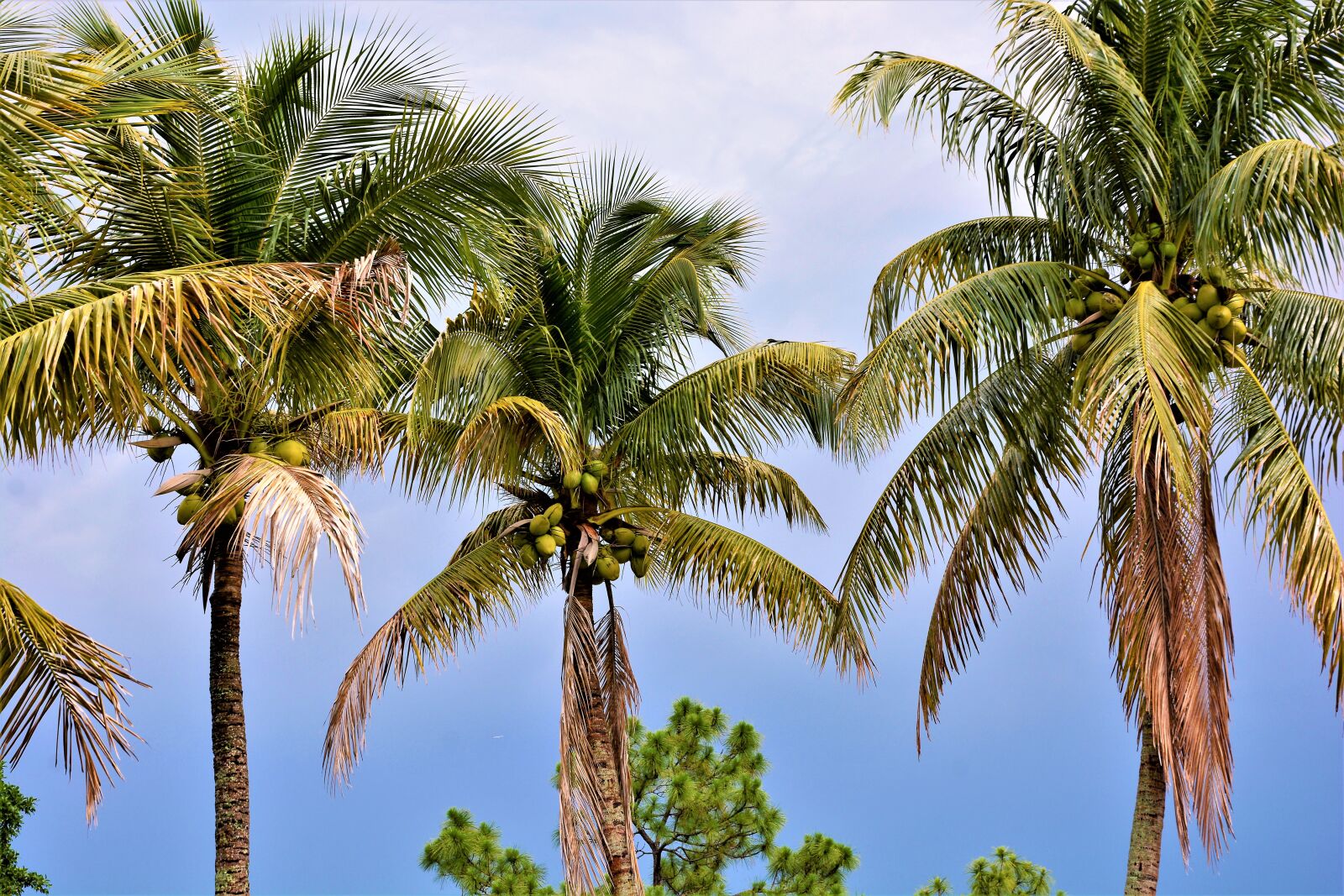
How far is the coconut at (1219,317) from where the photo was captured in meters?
9.73

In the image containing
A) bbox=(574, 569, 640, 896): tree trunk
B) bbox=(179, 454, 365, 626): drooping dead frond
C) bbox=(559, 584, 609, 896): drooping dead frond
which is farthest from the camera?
bbox=(574, 569, 640, 896): tree trunk

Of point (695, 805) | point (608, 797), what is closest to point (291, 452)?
point (608, 797)

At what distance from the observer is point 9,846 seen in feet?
39.4

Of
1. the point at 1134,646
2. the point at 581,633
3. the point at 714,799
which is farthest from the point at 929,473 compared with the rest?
the point at 714,799

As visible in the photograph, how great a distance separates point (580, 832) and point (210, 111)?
19.5ft

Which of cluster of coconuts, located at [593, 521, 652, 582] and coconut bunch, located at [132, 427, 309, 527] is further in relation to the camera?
cluster of coconuts, located at [593, 521, 652, 582]

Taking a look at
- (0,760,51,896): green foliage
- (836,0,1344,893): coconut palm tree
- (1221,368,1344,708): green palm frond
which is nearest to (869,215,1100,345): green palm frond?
(836,0,1344,893): coconut palm tree

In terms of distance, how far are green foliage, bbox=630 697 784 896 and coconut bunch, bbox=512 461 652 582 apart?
4300 mm

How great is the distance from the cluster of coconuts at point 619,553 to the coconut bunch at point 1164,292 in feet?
13.1

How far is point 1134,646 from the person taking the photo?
9.35 metres

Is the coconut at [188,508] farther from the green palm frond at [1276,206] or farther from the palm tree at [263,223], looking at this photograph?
the green palm frond at [1276,206]

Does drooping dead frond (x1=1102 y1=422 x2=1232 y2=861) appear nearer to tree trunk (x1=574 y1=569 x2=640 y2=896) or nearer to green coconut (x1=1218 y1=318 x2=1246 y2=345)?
green coconut (x1=1218 y1=318 x2=1246 y2=345)

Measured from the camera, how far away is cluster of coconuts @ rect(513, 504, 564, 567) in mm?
11820

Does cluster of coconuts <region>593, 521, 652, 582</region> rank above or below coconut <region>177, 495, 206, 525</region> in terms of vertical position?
above
